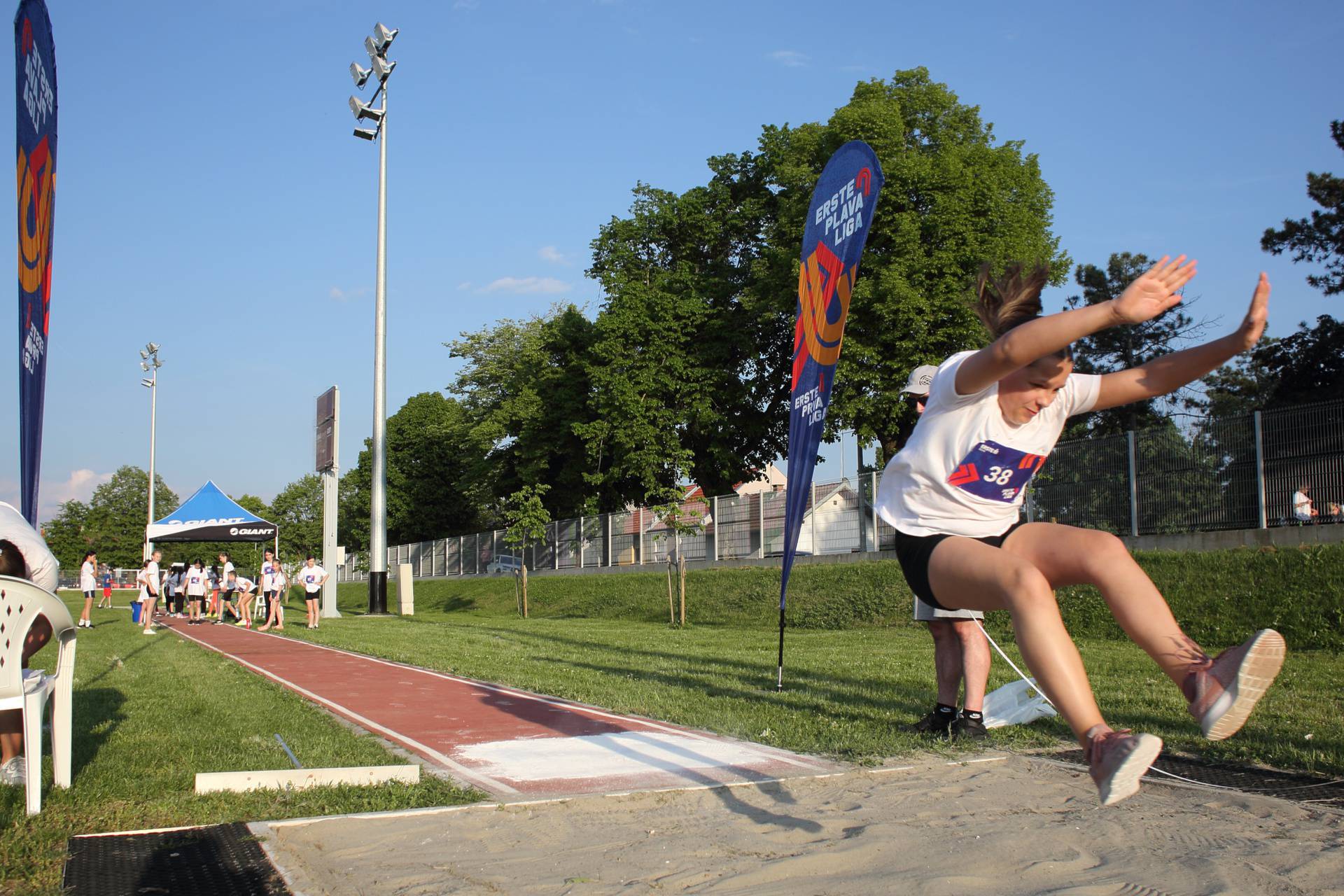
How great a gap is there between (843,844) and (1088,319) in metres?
2.09

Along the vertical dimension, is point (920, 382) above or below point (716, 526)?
above

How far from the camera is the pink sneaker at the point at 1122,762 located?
2881 millimetres

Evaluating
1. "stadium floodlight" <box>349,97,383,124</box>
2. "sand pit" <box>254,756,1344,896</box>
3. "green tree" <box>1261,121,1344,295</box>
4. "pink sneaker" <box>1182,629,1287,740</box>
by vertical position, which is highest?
"stadium floodlight" <box>349,97,383,124</box>

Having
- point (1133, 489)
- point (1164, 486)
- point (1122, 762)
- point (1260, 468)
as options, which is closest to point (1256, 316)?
point (1122, 762)

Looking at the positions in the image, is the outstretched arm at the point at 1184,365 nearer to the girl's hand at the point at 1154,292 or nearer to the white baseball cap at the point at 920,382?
the girl's hand at the point at 1154,292

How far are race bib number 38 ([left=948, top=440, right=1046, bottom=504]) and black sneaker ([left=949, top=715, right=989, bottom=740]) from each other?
268cm

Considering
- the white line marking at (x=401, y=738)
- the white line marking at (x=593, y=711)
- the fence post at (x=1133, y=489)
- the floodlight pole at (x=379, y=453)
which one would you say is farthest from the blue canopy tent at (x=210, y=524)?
the fence post at (x=1133, y=489)

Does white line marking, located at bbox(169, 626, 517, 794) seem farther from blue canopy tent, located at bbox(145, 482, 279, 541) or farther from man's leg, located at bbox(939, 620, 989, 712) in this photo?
blue canopy tent, located at bbox(145, 482, 279, 541)

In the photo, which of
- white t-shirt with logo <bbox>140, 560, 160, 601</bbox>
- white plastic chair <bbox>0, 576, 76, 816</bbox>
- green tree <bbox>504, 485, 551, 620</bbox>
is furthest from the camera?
green tree <bbox>504, 485, 551, 620</bbox>

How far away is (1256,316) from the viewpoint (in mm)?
3461

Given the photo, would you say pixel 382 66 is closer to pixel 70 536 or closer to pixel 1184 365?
pixel 1184 365

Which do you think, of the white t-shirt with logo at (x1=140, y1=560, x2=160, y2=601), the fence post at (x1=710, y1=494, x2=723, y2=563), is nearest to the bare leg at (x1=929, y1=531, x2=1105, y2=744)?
the white t-shirt with logo at (x1=140, y1=560, x2=160, y2=601)

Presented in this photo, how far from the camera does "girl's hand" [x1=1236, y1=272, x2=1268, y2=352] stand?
11.3ft

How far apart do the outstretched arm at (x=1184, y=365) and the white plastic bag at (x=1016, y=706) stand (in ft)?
9.99
